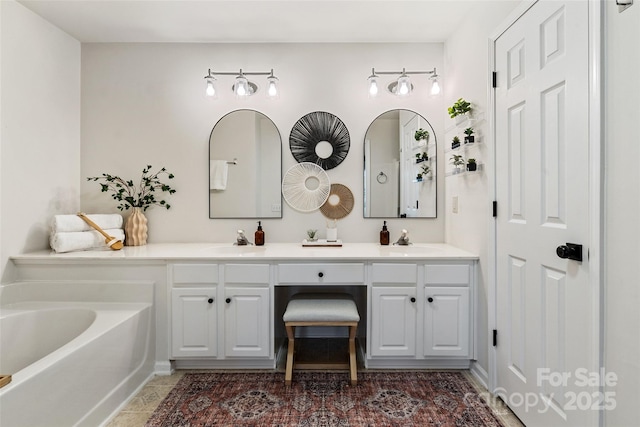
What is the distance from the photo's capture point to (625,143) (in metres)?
1.08

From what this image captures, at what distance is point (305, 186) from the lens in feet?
8.94

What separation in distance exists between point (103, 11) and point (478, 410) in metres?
3.51

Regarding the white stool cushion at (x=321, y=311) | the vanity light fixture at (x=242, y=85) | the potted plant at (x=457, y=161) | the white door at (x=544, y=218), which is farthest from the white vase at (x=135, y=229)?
the white door at (x=544, y=218)

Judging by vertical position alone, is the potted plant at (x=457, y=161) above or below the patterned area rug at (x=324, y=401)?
above

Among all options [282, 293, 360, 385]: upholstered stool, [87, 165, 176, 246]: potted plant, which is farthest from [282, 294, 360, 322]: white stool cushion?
[87, 165, 176, 246]: potted plant

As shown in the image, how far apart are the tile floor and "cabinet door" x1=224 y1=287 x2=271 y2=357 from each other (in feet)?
0.93

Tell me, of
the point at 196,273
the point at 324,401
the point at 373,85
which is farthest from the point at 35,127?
the point at 324,401

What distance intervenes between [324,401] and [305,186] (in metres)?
1.58

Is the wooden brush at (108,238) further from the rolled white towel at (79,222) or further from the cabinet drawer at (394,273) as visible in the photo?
the cabinet drawer at (394,273)

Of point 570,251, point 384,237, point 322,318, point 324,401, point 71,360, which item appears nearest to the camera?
point 570,251

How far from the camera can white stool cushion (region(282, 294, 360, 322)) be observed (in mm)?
1997

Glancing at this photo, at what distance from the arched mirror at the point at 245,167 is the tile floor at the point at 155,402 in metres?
1.21

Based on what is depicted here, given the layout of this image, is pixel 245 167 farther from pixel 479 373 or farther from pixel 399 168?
pixel 479 373

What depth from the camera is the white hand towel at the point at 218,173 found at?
271 cm
